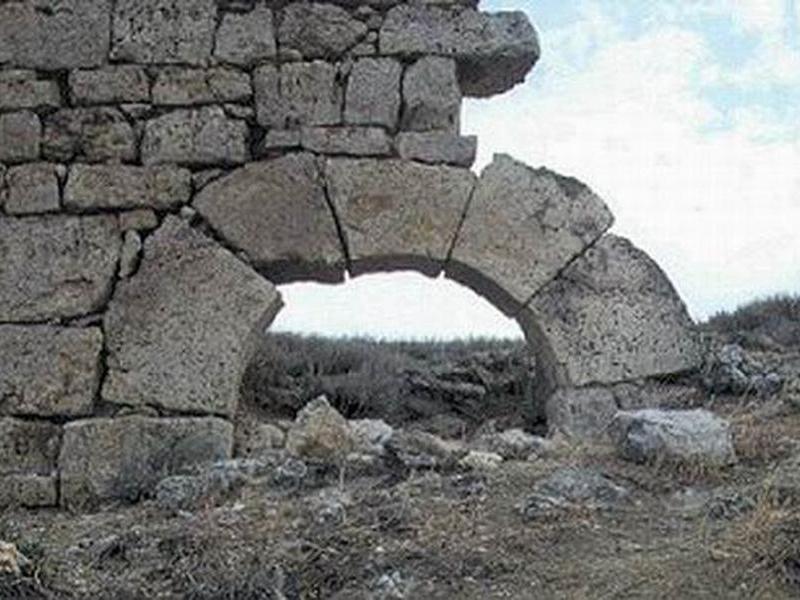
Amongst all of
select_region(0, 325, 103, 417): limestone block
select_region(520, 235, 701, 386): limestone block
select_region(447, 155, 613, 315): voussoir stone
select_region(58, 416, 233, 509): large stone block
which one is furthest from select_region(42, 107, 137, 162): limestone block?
select_region(520, 235, 701, 386): limestone block

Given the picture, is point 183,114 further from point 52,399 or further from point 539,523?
point 539,523

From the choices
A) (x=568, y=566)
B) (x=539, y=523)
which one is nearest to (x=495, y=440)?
(x=539, y=523)

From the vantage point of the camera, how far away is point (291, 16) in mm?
6707

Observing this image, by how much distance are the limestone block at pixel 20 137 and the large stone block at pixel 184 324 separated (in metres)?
0.83

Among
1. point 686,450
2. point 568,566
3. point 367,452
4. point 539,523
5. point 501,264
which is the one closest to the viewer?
point 568,566

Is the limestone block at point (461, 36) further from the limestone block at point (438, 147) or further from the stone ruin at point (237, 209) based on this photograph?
the limestone block at point (438, 147)

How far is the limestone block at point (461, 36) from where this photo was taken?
6.64 metres

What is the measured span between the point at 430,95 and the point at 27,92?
2.14 m

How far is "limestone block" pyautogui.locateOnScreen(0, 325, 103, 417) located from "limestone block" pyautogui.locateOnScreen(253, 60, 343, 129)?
145 centimetres

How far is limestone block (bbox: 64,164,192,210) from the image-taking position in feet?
21.3

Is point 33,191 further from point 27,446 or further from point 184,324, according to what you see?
point 27,446

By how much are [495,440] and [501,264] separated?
93 centimetres

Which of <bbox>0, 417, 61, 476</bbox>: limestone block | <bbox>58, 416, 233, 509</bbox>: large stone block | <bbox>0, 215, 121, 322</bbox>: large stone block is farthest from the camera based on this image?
<bbox>0, 215, 121, 322</bbox>: large stone block

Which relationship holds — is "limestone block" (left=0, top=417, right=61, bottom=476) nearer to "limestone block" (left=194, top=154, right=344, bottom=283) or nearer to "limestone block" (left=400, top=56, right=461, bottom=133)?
"limestone block" (left=194, top=154, right=344, bottom=283)
